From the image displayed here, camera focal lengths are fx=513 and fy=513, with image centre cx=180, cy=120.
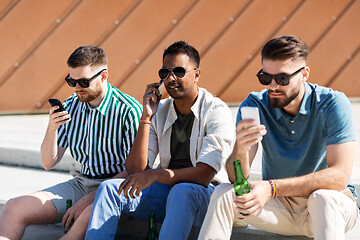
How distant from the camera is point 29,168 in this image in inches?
194

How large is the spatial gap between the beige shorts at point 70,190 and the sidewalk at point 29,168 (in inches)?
7.6

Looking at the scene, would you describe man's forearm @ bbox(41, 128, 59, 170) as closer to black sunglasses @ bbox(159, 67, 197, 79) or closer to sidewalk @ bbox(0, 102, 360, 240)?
sidewalk @ bbox(0, 102, 360, 240)

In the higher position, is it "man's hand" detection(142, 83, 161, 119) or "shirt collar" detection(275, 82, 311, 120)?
"shirt collar" detection(275, 82, 311, 120)

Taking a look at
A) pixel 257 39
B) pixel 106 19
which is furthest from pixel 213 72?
pixel 106 19

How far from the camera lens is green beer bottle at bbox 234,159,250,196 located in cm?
258

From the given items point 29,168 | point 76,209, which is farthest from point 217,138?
point 29,168

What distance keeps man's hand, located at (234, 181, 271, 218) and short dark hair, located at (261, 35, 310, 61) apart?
660 millimetres

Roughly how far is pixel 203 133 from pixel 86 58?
35.5 inches

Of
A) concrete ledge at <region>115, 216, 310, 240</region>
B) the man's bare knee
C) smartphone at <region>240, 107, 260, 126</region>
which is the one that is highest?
smartphone at <region>240, 107, 260, 126</region>

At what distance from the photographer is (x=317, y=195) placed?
2.46 metres

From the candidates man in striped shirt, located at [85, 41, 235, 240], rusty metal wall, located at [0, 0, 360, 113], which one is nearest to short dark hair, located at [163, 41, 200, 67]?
man in striped shirt, located at [85, 41, 235, 240]

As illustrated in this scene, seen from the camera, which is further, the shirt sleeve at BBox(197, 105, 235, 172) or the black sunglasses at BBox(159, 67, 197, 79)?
the black sunglasses at BBox(159, 67, 197, 79)

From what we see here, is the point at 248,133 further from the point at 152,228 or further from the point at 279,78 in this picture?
the point at 152,228

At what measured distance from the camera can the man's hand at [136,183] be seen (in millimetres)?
2811
